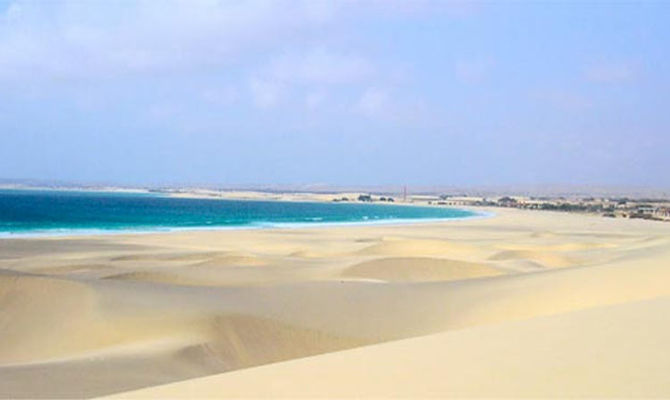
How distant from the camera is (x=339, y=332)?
11.3 m

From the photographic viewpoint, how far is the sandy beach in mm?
4586

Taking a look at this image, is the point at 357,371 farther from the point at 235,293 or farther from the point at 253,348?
the point at 235,293

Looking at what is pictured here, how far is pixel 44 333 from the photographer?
10945mm

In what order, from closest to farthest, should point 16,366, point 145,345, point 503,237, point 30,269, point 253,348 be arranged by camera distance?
point 16,366
point 145,345
point 253,348
point 30,269
point 503,237

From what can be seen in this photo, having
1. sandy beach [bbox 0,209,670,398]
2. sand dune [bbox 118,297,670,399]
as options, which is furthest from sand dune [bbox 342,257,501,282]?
sand dune [bbox 118,297,670,399]

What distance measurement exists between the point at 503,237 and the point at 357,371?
1638 inches

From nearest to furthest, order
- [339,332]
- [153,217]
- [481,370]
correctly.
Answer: [481,370], [339,332], [153,217]

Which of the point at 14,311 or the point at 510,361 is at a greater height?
the point at 510,361

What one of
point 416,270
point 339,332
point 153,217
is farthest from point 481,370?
point 153,217

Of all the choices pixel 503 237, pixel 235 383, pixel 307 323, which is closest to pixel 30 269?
pixel 307 323

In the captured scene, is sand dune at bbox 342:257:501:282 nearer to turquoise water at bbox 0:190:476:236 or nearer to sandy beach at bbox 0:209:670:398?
sandy beach at bbox 0:209:670:398

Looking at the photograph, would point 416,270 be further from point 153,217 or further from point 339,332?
point 153,217

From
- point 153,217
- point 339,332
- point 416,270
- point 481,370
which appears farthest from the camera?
point 153,217

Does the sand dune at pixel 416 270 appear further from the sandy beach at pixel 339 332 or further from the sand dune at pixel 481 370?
the sand dune at pixel 481 370
